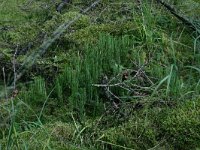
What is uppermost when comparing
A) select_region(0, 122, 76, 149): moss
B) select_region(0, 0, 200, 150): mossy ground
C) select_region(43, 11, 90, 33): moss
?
select_region(43, 11, 90, 33): moss

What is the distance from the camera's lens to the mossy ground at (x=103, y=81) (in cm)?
245

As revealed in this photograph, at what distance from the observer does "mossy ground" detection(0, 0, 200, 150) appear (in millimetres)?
2445

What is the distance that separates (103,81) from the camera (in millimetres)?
2928

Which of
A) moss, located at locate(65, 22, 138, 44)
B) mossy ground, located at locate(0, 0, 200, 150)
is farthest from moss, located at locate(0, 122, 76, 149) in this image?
moss, located at locate(65, 22, 138, 44)

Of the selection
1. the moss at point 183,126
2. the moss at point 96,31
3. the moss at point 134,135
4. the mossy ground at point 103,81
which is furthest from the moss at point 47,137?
the moss at point 96,31

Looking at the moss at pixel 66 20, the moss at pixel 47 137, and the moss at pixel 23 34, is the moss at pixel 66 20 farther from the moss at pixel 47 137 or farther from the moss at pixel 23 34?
the moss at pixel 47 137

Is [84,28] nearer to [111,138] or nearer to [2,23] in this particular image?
[2,23]

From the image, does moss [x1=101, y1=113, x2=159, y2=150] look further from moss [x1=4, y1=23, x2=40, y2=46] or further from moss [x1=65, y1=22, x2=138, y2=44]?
moss [x1=4, y1=23, x2=40, y2=46]

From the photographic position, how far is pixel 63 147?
243 centimetres

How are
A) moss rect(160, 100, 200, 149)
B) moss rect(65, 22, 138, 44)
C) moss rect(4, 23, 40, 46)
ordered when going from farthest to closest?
moss rect(4, 23, 40, 46), moss rect(65, 22, 138, 44), moss rect(160, 100, 200, 149)

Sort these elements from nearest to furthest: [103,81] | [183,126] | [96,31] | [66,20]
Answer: [183,126] → [103,81] → [96,31] → [66,20]

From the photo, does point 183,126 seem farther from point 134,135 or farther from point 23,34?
point 23,34

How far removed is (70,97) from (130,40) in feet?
2.60

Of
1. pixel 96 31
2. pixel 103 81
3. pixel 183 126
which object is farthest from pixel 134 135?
pixel 96 31
